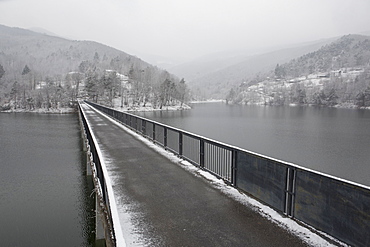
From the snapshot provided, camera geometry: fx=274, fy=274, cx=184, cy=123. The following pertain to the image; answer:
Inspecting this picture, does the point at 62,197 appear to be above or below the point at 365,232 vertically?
below

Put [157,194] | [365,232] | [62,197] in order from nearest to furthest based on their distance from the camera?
1. [365,232]
2. [157,194]
3. [62,197]

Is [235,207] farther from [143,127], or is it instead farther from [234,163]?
[143,127]

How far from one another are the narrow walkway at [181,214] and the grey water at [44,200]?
14.4ft

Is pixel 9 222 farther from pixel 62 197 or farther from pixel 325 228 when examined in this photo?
pixel 325 228

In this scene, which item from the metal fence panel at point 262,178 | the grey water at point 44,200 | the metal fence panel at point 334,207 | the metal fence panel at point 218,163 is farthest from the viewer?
the grey water at point 44,200

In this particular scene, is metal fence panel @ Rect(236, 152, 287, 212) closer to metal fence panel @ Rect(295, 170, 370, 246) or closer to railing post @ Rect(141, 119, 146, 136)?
metal fence panel @ Rect(295, 170, 370, 246)

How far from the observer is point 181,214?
586 centimetres

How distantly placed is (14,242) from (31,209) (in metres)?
2.86

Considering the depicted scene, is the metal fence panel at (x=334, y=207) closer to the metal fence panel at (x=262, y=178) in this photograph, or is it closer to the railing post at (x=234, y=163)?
the metal fence panel at (x=262, y=178)

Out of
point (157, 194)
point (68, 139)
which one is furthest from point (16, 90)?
point (157, 194)

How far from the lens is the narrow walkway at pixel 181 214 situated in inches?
191

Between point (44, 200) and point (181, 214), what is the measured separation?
11.2 meters

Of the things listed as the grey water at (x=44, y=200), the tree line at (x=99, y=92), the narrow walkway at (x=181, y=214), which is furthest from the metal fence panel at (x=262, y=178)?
the tree line at (x=99, y=92)

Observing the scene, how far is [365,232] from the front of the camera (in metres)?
4.21
